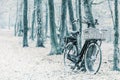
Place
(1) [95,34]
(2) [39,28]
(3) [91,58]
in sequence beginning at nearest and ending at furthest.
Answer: (1) [95,34], (3) [91,58], (2) [39,28]

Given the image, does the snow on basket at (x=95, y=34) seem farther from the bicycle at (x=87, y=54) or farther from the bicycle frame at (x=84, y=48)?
the bicycle frame at (x=84, y=48)

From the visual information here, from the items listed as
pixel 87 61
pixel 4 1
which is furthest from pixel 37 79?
pixel 4 1

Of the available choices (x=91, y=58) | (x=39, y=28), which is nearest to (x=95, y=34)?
(x=91, y=58)

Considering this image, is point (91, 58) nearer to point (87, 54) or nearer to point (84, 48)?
point (87, 54)

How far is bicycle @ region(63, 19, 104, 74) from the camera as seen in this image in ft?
30.9

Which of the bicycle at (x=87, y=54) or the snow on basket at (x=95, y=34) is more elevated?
the snow on basket at (x=95, y=34)

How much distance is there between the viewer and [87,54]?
980 centimetres

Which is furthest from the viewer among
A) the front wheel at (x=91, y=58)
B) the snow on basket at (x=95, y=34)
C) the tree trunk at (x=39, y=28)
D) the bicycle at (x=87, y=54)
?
the tree trunk at (x=39, y=28)

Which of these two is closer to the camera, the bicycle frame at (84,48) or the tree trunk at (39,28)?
the bicycle frame at (84,48)

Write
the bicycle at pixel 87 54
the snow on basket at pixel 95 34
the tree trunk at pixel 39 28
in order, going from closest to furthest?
the snow on basket at pixel 95 34 → the bicycle at pixel 87 54 → the tree trunk at pixel 39 28

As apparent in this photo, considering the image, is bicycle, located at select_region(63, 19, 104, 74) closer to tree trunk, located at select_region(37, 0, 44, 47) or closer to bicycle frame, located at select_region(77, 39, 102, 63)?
bicycle frame, located at select_region(77, 39, 102, 63)

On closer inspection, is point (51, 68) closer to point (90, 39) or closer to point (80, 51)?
point (80, 51)

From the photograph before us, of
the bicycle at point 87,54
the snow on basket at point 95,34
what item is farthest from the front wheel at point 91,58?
the snow on basket at point 95,34

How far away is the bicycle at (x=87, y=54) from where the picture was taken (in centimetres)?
941
